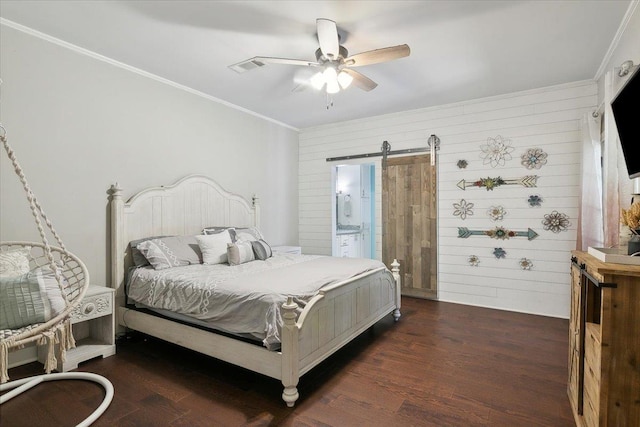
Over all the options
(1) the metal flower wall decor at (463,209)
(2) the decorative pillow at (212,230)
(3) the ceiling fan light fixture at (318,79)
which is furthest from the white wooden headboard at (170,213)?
(1) the metal flower wall decor at (463,209)

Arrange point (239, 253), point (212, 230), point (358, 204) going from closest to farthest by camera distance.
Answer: point (239, 253)
point (212, 230)
point (358, 204)

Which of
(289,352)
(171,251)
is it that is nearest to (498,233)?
(289,352)

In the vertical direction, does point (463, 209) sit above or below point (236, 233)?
above

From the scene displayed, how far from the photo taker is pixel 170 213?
12.0 feet

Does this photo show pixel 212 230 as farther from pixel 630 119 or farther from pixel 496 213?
pixel 630 119

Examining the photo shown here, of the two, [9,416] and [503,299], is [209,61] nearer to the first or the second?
[9,416]

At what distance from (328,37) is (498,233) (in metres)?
3.24

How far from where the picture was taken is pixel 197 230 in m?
3.96

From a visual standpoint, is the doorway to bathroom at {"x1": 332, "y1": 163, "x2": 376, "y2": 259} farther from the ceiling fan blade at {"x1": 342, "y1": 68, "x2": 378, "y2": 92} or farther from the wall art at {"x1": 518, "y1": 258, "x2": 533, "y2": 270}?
the ceiling fan blade at {"x1": 342, "y1": 68, "x2": 378, "y2": 92}

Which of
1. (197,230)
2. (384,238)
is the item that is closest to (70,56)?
(197,230)

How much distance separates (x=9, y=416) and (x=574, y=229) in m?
5.26

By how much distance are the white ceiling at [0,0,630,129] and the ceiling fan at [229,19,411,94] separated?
0.20 metres

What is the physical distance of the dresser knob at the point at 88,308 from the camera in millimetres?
2614

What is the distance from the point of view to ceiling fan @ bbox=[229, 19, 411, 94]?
2355mm
